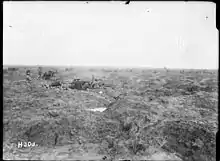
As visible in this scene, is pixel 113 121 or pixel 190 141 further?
pixel 113 121

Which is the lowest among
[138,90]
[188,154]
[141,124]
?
[188,154]

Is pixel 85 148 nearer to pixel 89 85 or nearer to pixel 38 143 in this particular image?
pixel 38 143

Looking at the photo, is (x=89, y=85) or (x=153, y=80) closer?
(x=89, y=85)

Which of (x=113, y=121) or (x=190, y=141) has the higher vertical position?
(x=113, y=121)

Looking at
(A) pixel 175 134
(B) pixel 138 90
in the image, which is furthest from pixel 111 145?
(B) pixel 138 90

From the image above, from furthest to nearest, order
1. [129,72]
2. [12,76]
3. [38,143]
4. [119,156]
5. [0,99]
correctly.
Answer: [129,72]
[12,76]
[38,143]
[119,156]
[0,99]
